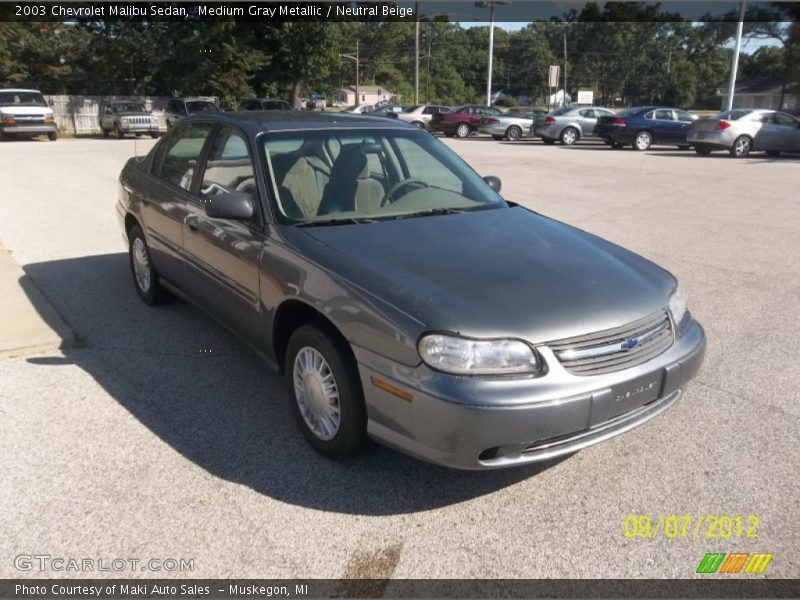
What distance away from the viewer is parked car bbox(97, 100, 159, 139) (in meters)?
28.5

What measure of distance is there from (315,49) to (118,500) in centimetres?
4010

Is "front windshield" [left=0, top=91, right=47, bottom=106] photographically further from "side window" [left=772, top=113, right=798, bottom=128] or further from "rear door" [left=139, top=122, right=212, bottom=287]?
"side window" [left=772, top=113, right=798, bottom=128]

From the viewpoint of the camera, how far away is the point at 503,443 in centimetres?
273

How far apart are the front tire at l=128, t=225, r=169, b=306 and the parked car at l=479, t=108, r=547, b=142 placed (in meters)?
26.8

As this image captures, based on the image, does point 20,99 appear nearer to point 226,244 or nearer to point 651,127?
point 651,127

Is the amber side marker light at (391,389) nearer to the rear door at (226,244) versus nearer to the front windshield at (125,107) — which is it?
the rear door at (226,244)

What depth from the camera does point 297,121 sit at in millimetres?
4320

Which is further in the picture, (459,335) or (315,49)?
(315,49)

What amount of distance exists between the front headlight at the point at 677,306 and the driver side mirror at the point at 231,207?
2229 millimetres

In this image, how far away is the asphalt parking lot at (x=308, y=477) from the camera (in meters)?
2.74

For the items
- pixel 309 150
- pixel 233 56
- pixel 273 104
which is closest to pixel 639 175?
pixel 309 150

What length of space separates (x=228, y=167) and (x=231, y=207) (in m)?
0.76

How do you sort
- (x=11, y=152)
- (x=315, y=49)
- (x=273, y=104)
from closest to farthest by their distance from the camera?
(x=11, y=152), (x=273, y=104), (x=315, y=49)

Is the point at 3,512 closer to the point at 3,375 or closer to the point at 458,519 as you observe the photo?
the point at 3,375
